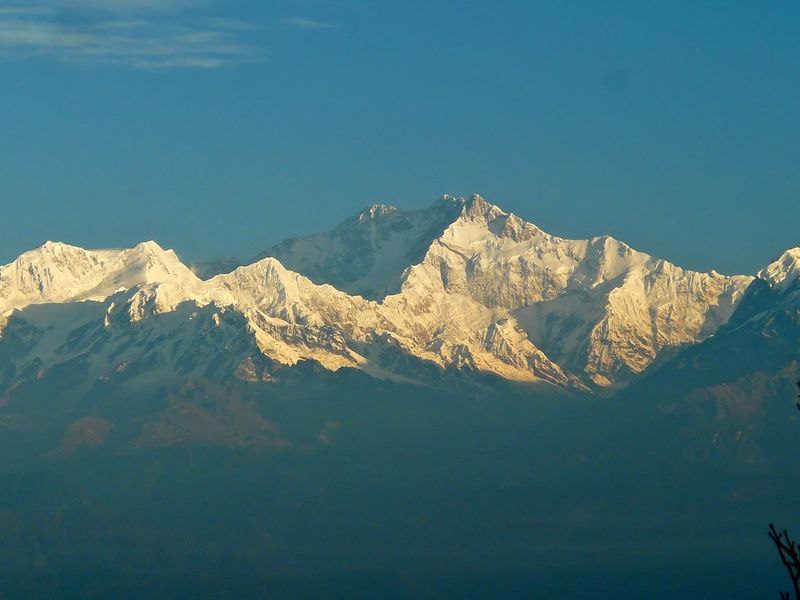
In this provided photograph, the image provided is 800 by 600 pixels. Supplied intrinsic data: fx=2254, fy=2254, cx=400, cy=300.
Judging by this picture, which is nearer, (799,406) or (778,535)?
(778,535)

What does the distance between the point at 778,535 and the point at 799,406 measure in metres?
4.48

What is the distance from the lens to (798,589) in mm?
47625

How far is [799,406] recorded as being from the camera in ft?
164

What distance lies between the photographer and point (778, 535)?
46469mm

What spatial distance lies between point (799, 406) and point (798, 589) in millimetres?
4481

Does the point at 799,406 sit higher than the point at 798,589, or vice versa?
the point at 799,406
